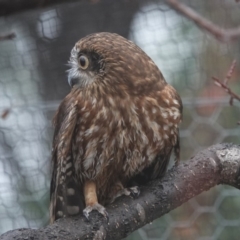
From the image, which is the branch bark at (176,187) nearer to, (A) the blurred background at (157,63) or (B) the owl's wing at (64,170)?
(B) the owl's wing at (64,170)

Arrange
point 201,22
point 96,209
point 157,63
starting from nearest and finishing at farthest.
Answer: point 201,22 → point 96,209 → point 157,63

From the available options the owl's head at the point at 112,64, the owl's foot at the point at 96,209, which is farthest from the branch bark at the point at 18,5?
the owl's foot at the point at 96,209

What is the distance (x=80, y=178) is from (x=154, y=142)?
0.26 metres

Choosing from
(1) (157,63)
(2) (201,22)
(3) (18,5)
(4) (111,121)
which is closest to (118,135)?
(4) (111,121)

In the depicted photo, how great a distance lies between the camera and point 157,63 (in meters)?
3.34

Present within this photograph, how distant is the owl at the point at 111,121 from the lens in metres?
2.04

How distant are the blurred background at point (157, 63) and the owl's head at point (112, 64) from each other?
1.16 meters

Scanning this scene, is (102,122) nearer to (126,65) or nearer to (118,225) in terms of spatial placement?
(126,65)

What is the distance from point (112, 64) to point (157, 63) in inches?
50.7

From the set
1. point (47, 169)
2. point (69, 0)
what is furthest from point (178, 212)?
point (69, 0)

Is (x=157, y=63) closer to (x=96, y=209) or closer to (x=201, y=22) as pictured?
(x=96, y=209)

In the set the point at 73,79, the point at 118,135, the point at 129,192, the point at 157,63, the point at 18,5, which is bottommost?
the point at 157,63

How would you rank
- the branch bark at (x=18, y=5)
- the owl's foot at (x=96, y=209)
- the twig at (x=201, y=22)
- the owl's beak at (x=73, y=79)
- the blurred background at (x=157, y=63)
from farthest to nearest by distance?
the blurred background at (x=157, y=63)
the owl's beak at (x=73, y=79)
the owl's foot at (x=96, y=209)
the branch bark at (x=18, y=5)
the twig at (x=201, y=22)

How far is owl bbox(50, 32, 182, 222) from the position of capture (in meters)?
2.04
